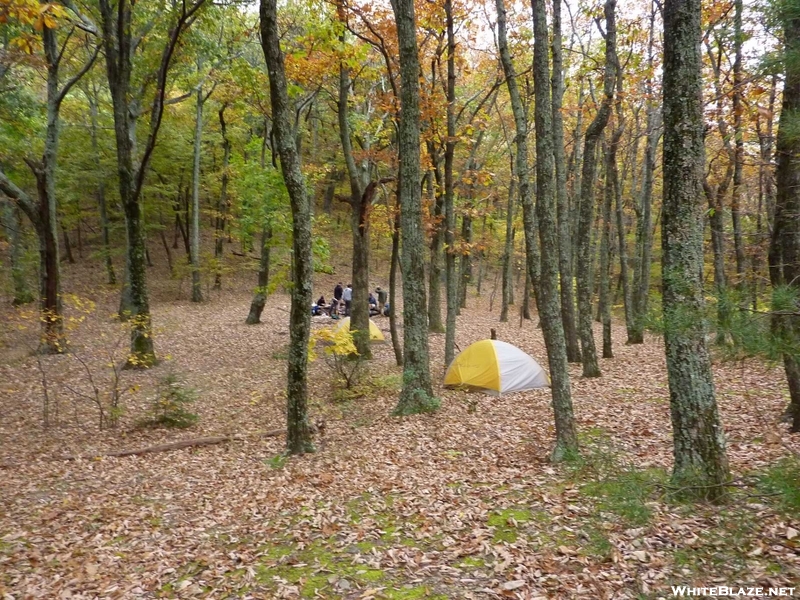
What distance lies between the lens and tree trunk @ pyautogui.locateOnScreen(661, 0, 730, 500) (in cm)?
409

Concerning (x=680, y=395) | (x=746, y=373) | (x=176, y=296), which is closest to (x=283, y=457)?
(x=680, y=395)

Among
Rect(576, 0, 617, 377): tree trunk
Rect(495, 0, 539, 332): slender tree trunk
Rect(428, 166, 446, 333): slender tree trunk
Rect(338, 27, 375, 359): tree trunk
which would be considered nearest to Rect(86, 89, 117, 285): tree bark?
Rect(338, 27, 375, 359): tree trunk

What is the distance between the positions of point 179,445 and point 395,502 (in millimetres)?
4655

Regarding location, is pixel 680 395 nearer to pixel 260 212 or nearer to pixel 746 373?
pixel 746 373

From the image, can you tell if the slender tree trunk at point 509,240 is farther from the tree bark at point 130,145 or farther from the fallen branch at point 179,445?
the fallen branch at point 179,445

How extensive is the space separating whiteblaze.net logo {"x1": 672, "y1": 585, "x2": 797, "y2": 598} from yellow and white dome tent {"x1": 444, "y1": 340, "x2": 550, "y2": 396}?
23.0 feet

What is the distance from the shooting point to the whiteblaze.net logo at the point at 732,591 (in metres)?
3.23

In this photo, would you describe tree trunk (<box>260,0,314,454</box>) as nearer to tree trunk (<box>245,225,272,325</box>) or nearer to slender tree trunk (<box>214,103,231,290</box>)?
tree trunk (<box>245,225,272,325</box>)

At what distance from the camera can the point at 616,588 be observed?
371 cm

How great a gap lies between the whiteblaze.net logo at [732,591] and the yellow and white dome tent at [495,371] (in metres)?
7.01

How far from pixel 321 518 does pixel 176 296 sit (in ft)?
68.8

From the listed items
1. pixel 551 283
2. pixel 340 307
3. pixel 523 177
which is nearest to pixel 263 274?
pixel 340 307

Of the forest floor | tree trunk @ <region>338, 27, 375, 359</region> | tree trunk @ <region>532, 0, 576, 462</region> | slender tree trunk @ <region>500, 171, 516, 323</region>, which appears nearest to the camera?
the forest floor

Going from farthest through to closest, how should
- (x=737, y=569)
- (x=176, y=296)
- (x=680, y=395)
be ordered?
(x=176, y=296) → (x=680, y=395) → (x=737, y=569)
